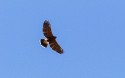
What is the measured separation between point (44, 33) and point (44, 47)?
136 cm

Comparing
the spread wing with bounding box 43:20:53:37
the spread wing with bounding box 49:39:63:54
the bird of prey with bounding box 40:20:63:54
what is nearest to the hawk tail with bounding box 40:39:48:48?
the bird of prey with bounding box 40:20:63:54

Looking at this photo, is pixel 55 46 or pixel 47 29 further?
pixel 55 46

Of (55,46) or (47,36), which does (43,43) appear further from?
(55,46)

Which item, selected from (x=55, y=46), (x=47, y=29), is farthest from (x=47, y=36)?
(x=55, y=46)

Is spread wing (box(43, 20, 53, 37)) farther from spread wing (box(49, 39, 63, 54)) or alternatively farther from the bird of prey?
spread wing (box(49, 39, 63, 54))

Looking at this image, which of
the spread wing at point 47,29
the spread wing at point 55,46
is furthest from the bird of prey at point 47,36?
the spread wing at point 55,46

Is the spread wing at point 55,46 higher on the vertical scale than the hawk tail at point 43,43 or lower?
higher

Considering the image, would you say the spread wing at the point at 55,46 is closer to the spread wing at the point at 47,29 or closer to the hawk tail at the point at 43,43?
the hawk tail at the point at 43,43

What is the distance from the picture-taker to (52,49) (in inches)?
3482

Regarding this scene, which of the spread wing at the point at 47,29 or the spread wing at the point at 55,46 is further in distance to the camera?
the spread wing at the point at 55,46

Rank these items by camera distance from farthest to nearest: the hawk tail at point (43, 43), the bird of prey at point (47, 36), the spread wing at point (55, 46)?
Answer: the spread wing at point (55, 46)
the hawk tail at point (43, 43)
the bird of prey at point (47, 36)

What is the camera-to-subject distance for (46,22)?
284ft

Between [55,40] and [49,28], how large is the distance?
164cm

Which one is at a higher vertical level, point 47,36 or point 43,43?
point 47,36
